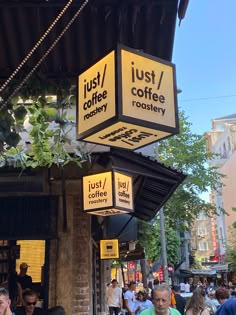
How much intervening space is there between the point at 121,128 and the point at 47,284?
4736 mm

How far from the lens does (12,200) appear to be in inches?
284

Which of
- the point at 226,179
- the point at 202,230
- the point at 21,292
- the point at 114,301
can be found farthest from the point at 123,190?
the point at 202,230

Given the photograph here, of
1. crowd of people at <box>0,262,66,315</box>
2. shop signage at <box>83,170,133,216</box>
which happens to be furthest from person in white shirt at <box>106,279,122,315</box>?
shop signage at <box>83,170,133,216</box>

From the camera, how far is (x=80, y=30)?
3.61m

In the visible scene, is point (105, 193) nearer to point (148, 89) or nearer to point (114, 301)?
point (148, 89)

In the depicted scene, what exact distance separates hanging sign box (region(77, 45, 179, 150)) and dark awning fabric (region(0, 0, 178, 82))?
22 centimetres

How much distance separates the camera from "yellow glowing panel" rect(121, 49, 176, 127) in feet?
10.4

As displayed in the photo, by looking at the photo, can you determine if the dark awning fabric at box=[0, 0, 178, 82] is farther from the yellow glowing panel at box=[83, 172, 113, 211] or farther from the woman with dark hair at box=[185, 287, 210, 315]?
the woman with dark hair at box=[185, 287, 210, 315]

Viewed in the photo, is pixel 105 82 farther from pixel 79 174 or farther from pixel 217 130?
pixel 217 130

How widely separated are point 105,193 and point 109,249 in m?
4.84

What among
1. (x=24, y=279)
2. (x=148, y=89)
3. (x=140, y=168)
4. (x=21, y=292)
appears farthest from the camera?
(x=24, y=279)

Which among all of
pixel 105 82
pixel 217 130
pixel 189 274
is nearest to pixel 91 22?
pixel 105 82

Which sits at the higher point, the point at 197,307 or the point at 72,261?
the point at 72,261

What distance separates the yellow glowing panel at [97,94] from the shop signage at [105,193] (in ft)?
10.9
